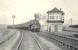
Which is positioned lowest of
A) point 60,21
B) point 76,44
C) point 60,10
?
point 76,44

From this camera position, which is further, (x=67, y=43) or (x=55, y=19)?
(x=55, y=19)

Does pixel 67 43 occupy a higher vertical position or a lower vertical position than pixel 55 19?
lower

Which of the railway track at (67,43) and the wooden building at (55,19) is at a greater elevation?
the wooden building at (55,19)

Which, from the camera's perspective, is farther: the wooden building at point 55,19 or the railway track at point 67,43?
the wooden building at point 55,19

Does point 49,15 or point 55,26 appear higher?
point 49,15

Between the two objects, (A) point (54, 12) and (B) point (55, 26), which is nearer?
(B) point (55, 26)

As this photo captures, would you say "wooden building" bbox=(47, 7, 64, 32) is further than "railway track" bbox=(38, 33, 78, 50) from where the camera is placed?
Yes

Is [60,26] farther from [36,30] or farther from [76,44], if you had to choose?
[76,44]

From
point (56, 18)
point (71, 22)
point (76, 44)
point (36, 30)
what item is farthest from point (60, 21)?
point (76, 44)

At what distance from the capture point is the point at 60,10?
321 ft

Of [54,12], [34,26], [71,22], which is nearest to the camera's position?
[34,26]

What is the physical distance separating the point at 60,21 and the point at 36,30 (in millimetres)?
20535

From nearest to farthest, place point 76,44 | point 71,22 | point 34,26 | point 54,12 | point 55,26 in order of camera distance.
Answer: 1. point 76,44
2. point 34,26
3. point 55,26
4. point 54,12
5. point 71,22

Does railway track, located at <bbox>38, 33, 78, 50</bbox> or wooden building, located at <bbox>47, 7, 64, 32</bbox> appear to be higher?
wooden building, located at <bbox>47, 7, 64, 32</bbox>
